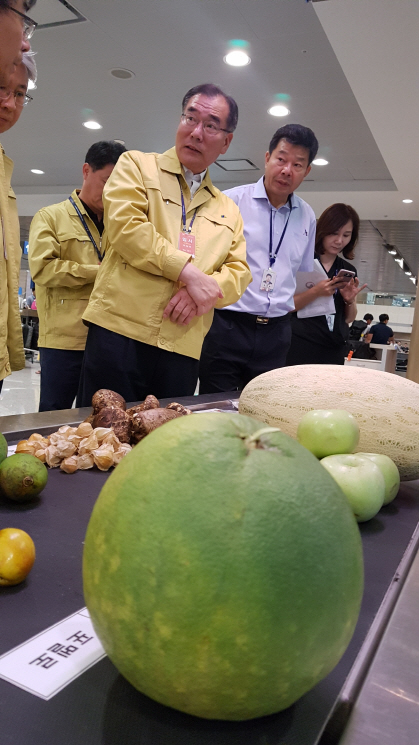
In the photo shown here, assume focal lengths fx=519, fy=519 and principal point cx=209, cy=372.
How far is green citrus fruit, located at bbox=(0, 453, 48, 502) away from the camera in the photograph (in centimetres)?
75

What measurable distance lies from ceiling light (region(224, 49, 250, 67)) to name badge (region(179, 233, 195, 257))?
3.76m

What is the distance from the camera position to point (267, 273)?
2271 millimetres

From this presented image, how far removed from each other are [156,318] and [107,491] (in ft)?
4.58

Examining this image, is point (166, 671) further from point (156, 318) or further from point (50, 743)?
point (156, 318)

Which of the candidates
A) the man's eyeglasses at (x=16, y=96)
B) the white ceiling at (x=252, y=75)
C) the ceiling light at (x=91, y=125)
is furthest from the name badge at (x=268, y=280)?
the ceiling light at (x=91, y=125)

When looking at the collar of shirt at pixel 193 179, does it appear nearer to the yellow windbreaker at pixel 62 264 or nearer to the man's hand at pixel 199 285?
the man's hand at pixel 199 285

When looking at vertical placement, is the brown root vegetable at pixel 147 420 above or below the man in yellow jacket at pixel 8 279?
below

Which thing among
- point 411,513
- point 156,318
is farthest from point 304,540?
point 156,318

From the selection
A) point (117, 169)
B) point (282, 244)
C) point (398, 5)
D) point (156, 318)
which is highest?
point (398, 5)

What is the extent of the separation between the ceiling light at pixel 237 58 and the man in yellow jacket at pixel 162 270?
3.39 m

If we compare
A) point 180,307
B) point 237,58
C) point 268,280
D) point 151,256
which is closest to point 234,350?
point 268,280

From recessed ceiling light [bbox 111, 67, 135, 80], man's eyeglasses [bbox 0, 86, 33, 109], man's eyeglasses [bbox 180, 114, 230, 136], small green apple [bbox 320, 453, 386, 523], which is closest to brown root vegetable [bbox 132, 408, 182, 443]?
small green apple [bbox 320, 453, 386, 523]

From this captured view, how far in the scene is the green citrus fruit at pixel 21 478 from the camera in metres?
0.75

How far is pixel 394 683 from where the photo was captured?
1.42ft
